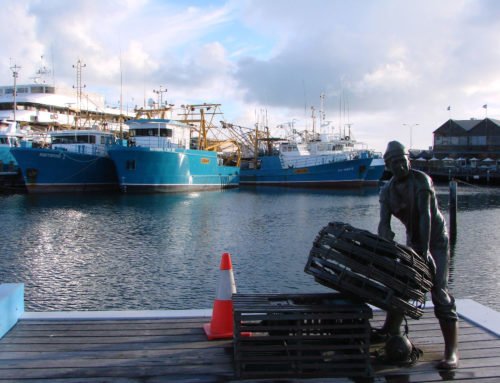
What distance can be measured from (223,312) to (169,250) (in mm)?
11287

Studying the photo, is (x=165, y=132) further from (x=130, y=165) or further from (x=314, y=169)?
(x=314, y=169)

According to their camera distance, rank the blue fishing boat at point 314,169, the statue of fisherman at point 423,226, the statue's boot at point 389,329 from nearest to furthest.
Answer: the statue of fisherman at point 423,226, the statue's boot at point 389,329, the blue fishing boat at point 314,169

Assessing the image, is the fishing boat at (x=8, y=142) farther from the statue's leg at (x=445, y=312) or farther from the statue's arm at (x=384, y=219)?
the statue's leg at (x=445, y=312)

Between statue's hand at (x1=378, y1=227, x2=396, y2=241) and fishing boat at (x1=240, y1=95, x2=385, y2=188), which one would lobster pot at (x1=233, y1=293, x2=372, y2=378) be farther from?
fishing boat at (x1=240, y1=95, x2=385, y2=188)

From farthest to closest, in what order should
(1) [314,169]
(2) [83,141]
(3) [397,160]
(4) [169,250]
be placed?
1. (1) [314,169]
2. (2) [83,141]
3. (4) [169,250]
4. (3) [397,160]

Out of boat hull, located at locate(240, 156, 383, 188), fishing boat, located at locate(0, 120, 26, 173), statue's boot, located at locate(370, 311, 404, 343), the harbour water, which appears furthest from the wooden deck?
boat hull, located at locate(240, 156, 383, 188)

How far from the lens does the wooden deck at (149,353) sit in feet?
12.2

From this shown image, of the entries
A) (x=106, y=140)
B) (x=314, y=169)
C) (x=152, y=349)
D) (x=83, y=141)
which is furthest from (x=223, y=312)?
(x=314, y=169)

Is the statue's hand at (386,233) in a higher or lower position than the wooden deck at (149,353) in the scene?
higher

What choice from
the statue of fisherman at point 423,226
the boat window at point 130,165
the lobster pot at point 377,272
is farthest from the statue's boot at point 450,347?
the boat window at point 130,165

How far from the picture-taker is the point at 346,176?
50.1 metres

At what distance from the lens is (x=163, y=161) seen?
3925 centimetres

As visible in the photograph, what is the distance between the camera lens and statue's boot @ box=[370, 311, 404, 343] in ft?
13.9

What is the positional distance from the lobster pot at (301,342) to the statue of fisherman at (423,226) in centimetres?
57
